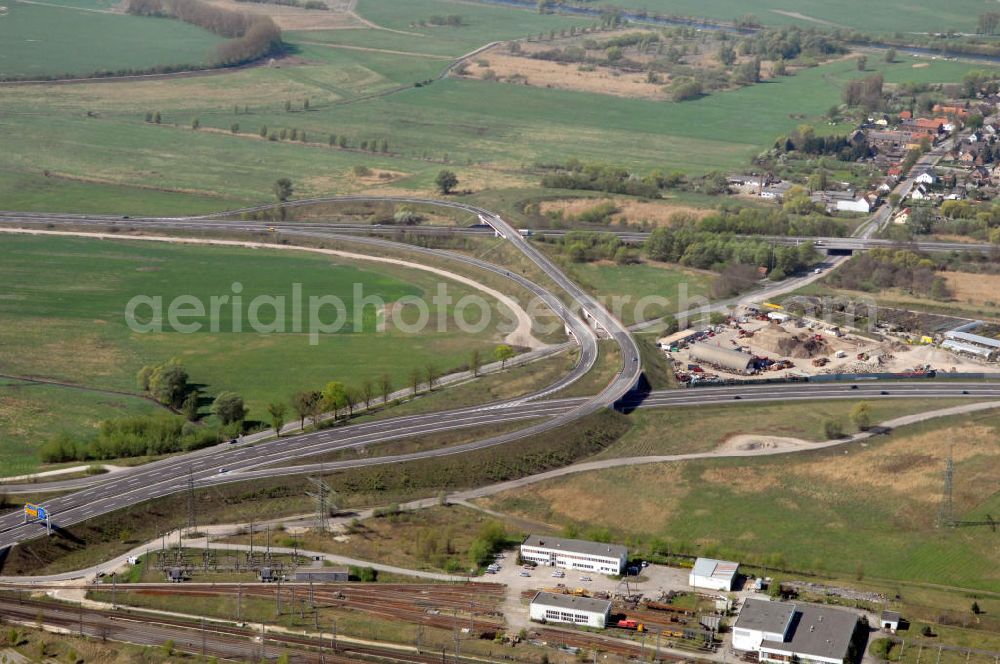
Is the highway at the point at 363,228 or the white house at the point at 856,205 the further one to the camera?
the white house at the point at 856,205

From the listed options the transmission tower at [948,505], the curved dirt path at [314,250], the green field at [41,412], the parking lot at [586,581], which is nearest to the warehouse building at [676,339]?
the curved dirt path at [314,250]

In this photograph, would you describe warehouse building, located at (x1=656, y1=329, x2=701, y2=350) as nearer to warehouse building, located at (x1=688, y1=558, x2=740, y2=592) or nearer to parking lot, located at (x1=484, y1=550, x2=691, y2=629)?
parking lot, located at (x1=484, y1=550, x2=691, y2=629)

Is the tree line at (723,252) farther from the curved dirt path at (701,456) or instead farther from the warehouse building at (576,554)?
the warehouse building at (576,554)

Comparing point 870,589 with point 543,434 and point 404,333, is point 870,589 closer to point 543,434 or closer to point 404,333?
point 543,434

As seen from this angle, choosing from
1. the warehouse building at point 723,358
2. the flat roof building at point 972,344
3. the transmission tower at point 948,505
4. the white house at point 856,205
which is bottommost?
the transmission tower at point 948,505

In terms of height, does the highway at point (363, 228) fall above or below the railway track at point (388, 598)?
above

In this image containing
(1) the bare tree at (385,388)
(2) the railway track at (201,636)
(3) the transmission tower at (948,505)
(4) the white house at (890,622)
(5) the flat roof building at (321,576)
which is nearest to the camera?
(2) the railway track at (201,636)

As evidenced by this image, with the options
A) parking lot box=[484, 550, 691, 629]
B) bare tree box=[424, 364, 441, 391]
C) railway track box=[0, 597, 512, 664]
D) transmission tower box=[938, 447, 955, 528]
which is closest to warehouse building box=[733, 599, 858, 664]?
parking lot box=[484, 550, 691, 629]
